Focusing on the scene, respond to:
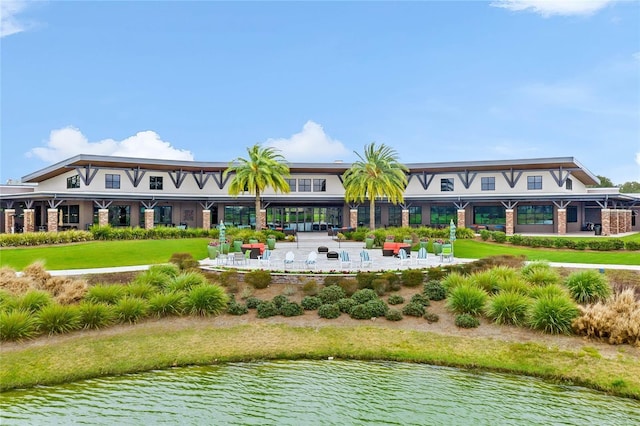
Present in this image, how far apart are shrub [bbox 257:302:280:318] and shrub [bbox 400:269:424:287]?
231 inches

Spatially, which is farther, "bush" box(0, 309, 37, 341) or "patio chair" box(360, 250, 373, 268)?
"patio chair" box(360, 250, 373, 268)

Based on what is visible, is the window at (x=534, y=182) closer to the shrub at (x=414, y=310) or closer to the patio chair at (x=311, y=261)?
the patio chair at (x=311, y=261)

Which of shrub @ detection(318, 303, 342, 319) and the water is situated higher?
shrub @ detection(318, 303, 342, 319)

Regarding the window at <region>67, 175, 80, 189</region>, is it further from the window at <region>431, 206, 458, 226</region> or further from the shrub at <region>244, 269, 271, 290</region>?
the window at <region>431, 206, 458, 226</region>

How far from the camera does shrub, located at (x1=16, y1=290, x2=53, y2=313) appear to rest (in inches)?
563

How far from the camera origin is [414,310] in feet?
50.8

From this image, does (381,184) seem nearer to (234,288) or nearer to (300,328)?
(234,288)

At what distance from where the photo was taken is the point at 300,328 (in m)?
14.4

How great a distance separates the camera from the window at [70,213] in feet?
137

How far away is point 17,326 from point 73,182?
3513 centimetres

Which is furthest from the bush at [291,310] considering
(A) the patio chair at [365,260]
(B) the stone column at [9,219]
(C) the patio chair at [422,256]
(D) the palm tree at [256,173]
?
(B) the stone column at [9,219]

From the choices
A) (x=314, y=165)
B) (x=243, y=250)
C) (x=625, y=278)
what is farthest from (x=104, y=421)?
(x=314, y=165)

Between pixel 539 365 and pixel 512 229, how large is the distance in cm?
3471

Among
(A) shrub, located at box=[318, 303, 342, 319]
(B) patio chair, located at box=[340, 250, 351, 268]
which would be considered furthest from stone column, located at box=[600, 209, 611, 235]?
(A) shrub, located at box=[318, 303, 342, 319]
